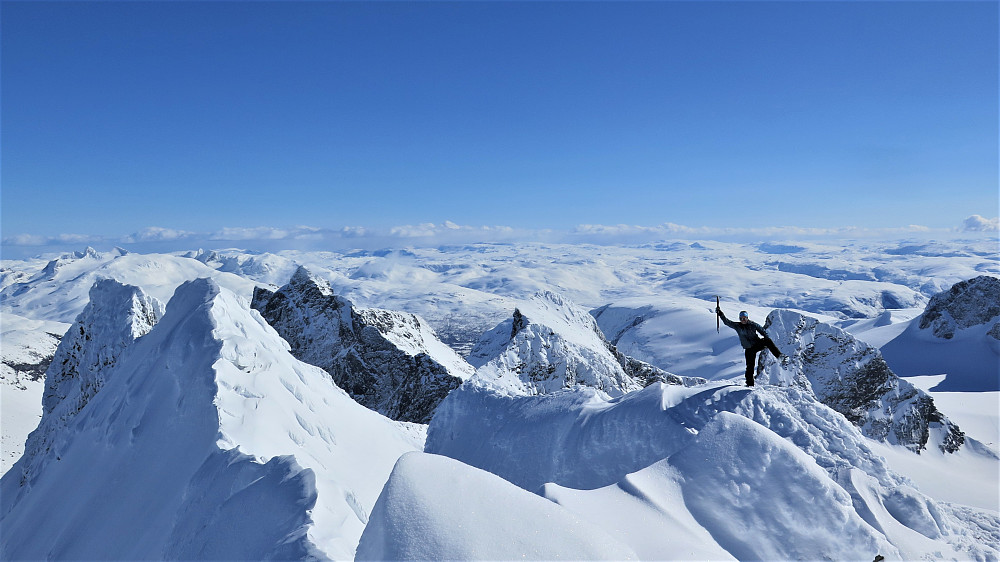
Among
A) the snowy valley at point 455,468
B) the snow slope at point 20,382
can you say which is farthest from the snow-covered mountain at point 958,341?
the snow slope at point 20,382

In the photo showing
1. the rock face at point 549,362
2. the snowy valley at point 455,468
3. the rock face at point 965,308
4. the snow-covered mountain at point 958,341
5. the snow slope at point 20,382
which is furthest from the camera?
the rock face at point 965,308

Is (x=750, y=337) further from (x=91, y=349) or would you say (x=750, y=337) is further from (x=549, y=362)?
(x=91, y=349)

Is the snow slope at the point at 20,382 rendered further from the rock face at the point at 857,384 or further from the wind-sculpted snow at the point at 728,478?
the rock face at the point at 857,384

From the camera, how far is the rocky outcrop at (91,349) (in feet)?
109

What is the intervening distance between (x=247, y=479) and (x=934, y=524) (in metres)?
15.0

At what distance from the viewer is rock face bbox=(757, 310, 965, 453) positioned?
135ft

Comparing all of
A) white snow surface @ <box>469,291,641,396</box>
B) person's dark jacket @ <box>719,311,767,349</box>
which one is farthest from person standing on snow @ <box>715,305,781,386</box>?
white snow surface @ <box>469,291,641,396</box>

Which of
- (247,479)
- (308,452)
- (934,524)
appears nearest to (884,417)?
(934,524)

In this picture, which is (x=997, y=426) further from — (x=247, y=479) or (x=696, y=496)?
(x=247, y=479)

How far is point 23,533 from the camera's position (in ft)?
59.2

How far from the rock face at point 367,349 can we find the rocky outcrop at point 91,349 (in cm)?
2417

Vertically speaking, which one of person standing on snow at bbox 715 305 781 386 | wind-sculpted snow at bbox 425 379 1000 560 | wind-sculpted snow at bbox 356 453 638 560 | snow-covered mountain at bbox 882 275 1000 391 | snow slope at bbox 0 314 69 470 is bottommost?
snow slope at bbox 0 314 69 470

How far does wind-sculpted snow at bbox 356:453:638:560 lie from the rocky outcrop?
36266 mm

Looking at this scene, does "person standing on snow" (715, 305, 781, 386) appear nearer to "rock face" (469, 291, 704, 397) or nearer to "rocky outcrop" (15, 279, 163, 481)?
"rock face" (469, 291, 704, 397)
